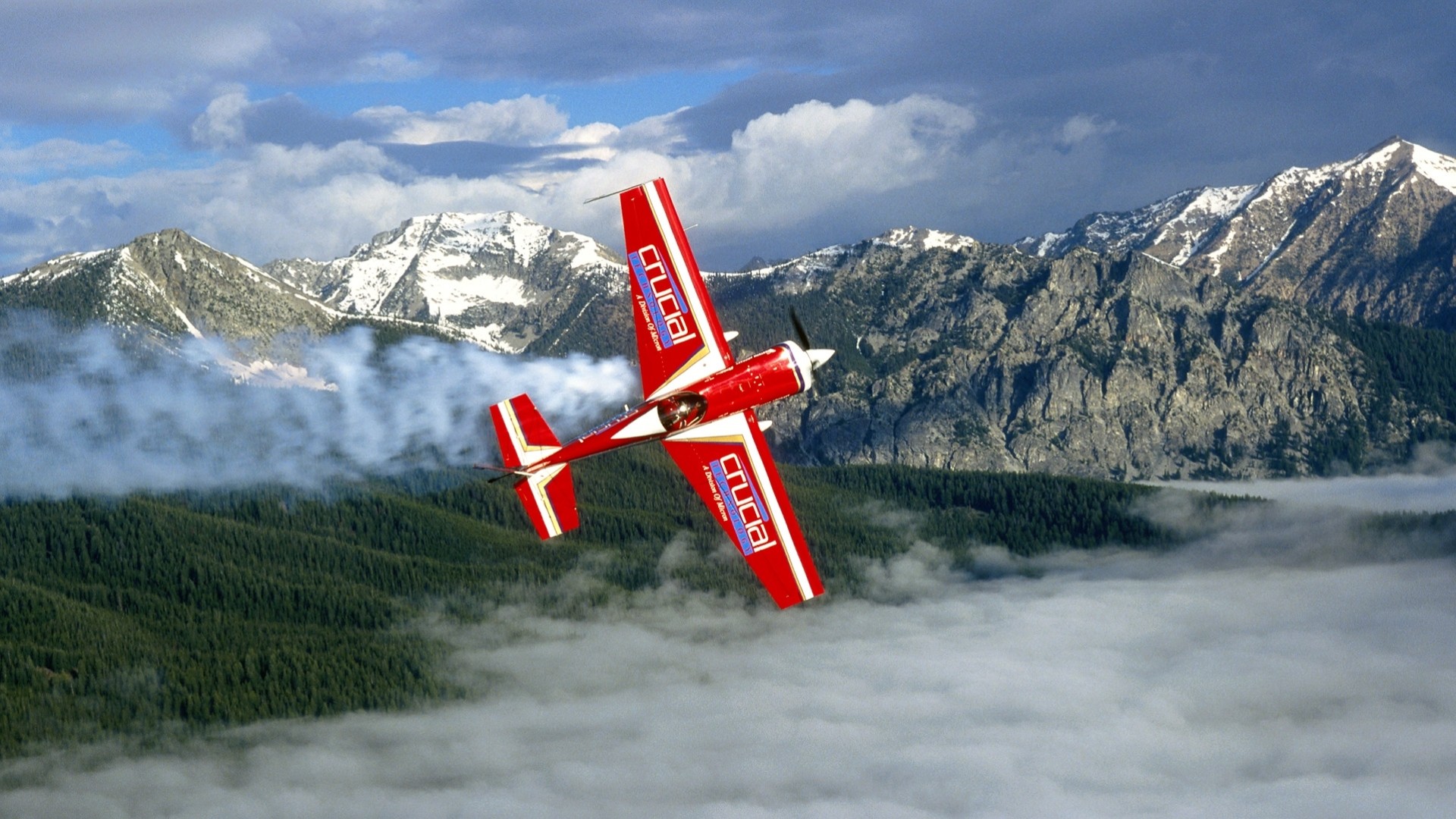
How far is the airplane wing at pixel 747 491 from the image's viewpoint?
72.7m

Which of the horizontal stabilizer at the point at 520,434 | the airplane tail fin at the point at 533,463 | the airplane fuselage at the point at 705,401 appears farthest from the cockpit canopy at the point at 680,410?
the horizontal stabilizer at the point at 520,434

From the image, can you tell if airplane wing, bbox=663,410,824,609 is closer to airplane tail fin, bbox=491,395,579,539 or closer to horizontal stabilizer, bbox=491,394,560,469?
airplane tail fin, bbox=491,395,579,539

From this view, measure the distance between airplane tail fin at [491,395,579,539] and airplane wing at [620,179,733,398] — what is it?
6.54m

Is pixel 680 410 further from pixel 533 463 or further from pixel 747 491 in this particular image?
pixel 533 463

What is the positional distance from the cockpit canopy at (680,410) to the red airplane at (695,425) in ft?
0.14

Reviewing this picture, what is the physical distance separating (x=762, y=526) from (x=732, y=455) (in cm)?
449

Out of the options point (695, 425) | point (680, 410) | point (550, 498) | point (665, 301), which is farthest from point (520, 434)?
point (665, 301)

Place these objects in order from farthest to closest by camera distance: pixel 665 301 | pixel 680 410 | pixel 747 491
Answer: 1. pixel 665 301
2. pixel 747 491
3. pixel 680 410

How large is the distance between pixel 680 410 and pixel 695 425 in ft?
5.96

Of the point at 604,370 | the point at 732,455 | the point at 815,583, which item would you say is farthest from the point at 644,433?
the point at 604,370

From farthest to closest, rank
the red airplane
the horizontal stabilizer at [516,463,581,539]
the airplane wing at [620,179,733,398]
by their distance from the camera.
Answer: the airplane wing at [620,179,733,398], the horizontal stabilizer at [516,463,581,539], the red airplane

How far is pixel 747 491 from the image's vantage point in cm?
7425

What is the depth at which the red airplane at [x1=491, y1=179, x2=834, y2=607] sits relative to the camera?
72.4m

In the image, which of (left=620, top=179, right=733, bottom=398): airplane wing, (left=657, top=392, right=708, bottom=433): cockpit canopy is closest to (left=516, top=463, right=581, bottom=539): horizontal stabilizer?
(left=657, top=392, right=708, bottom=433): cockpit canopy
